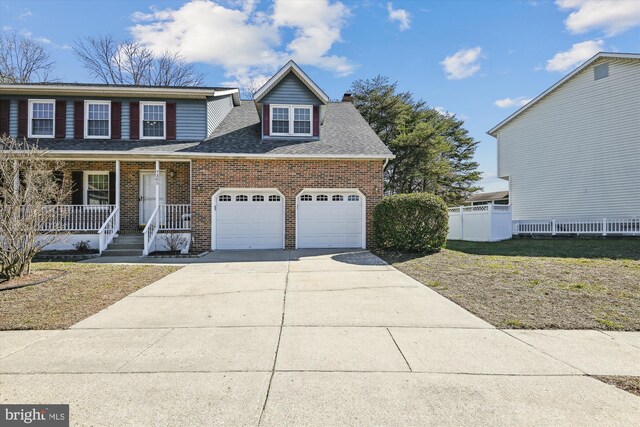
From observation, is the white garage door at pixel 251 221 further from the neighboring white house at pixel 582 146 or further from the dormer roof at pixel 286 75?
the neighboring white house at pixel 582 146

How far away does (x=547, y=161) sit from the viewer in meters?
18.9

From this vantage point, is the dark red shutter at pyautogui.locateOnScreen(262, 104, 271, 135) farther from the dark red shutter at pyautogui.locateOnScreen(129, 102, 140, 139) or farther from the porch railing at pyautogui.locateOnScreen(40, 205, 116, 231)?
the porch railing at pyautogui.locateOnScreen(40, 205, 116, 231)

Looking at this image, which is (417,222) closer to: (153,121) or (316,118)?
(316,118)

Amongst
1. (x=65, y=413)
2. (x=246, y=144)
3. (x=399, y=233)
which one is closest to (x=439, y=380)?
(x=65, y=413)

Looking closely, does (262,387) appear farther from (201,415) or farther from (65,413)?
(65,413)

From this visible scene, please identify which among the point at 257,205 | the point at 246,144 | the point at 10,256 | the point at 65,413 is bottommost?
the point at 65,413

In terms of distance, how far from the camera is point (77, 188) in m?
13.5

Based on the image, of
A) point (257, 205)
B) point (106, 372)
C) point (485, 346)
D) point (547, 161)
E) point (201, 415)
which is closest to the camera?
point (201, 415)

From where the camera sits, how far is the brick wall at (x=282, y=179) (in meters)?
12.7

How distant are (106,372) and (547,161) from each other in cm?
2193

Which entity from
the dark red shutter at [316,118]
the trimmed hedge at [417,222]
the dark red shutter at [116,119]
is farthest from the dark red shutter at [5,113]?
the trimmed hedge at [417,222]

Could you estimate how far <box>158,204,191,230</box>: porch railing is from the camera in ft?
42.4

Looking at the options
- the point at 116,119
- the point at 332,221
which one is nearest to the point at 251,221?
the point at 332,221

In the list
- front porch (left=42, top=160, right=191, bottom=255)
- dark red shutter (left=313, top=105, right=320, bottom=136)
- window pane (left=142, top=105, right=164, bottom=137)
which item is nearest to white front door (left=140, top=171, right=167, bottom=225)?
front porch (left=42, top=160, right=191, bottom=255)
